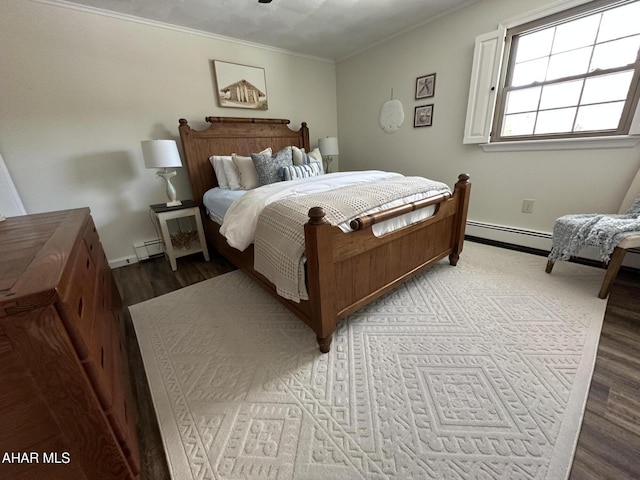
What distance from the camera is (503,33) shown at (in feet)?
7.41

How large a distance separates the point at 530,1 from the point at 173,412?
3.77 m

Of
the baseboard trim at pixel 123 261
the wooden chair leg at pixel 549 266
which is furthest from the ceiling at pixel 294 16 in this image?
the wooden chair leg at pixel 549 266

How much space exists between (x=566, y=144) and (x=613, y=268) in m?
1.16

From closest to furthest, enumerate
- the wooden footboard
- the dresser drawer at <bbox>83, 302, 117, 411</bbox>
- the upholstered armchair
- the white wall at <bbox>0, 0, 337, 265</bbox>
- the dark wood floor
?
the dresser drawer at <bbox>83, 302, 117, 411</bbox>
the dark wood floor
the wooden footboard
the upholstered armchair
the white wall at <bbox>0, 0, 337, 265</bbox>

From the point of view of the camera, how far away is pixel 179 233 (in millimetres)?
2688

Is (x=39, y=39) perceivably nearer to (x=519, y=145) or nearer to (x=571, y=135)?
(x=519, y=145)

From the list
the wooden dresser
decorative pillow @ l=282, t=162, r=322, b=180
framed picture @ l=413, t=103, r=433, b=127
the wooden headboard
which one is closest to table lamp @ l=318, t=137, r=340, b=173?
the wooden headboard

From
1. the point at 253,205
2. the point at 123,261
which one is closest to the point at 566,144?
the point at 253,205

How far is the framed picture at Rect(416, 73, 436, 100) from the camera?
2.82m

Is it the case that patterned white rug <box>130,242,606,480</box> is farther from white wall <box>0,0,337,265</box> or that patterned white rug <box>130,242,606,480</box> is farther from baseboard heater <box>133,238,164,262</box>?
white wall <box>0,0,337,265</box>

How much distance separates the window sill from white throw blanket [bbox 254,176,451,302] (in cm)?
155

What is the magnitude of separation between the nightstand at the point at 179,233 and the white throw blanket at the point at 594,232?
3.08 m

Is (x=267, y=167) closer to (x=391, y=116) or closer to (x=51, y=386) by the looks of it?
(x=391, y=116)

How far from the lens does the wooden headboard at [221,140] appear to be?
8.77ft
